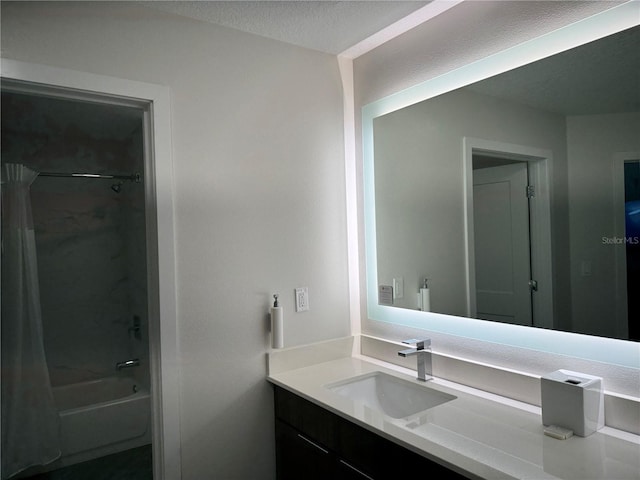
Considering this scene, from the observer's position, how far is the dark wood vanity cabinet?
1.35 m

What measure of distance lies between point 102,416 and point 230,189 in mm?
1150

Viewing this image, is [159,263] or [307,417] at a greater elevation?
[159,263]

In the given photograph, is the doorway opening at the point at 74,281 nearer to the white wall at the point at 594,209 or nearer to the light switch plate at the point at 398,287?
the light switch plate at the point at 398,287

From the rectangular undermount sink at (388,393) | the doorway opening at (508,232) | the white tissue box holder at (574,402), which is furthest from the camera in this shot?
the rectangular undermount sink at (388,393)

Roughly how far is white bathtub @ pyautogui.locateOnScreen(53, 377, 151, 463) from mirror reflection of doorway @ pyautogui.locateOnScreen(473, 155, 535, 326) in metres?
1.56

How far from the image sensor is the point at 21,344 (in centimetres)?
163

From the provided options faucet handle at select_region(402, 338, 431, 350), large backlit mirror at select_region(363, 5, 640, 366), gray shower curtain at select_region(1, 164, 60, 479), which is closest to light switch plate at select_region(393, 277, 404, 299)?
large backlit mirror at select_region(363, 5, 640, 366)

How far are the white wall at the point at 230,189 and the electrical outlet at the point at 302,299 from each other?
1.3 inches

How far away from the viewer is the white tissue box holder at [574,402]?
4.29ft

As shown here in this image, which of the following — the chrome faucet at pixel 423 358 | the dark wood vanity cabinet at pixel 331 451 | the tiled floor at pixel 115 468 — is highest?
the chrome faucet at pixel 423 358

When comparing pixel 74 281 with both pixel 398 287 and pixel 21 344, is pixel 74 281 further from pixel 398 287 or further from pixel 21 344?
pixel 398 287

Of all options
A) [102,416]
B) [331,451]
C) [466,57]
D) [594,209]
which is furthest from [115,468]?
[466,57]

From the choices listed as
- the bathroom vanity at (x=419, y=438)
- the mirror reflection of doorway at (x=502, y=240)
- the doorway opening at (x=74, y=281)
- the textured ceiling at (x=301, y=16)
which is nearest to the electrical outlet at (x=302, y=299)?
the bathroom vanity at (x=419, y=438)

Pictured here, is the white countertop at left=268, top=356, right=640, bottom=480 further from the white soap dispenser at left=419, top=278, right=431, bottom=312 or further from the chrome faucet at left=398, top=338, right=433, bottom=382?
the white soap dispenser at left=419, top=278, right=431, bottom=312
